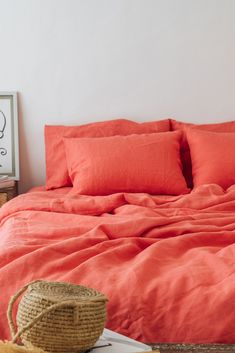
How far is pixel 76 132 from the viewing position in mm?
3213

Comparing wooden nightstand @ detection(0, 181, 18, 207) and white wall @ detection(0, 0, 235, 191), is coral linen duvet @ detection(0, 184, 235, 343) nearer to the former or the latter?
wooden nightstand @ detection(0, 181, 18, 207)

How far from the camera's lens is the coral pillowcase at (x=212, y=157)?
286 cm

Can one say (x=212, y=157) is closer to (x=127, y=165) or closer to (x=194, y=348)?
(x=127, y=165)

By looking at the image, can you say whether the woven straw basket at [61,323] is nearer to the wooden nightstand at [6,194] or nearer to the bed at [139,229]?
the bed at [139,229]

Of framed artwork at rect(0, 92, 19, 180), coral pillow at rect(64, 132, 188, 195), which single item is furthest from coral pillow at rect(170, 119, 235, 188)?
framed artwork at rect(0, 92, 19, 180)

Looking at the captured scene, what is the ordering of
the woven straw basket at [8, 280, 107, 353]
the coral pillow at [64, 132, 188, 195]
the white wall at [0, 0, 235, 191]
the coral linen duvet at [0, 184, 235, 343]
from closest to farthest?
the woven straw basket at [8, 280, 107, 353], the coral linen duvet at [0, 184, 235, 343], the coral pillow at [64, 132, 188, 195], the white wall at [0, 0, 235, 191]

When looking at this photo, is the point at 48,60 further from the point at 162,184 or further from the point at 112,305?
the point at 112,305

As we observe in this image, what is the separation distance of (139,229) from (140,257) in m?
0.23

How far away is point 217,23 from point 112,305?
2.38 meters

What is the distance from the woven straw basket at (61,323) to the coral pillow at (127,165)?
1.62 meters

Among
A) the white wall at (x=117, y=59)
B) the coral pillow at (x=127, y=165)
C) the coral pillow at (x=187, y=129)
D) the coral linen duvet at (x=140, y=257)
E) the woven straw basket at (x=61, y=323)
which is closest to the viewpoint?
the woven straw basket at (x=61, y=323)

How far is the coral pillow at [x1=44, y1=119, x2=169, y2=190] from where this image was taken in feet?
10.5

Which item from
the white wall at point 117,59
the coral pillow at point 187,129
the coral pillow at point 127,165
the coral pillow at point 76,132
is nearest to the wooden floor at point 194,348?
the coral pillow at point 127,165

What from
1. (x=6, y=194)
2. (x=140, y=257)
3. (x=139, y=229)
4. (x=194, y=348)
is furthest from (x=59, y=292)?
(x=6, y=194)
